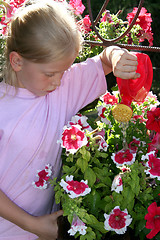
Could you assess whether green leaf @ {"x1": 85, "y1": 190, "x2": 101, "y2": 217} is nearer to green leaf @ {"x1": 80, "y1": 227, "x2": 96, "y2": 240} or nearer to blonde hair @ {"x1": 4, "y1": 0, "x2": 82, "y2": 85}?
green leaf @ {"x1": 80, "y1": 227, "x2": 96, "y2": 240}

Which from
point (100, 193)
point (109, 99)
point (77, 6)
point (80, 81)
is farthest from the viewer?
point (77, 6)

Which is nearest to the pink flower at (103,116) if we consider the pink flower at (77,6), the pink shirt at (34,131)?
the pink shirt at (34,131)

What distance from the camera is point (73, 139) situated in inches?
42.8

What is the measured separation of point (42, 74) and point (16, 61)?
0.38 ft

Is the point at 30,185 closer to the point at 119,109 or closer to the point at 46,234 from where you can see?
the point at 46,234

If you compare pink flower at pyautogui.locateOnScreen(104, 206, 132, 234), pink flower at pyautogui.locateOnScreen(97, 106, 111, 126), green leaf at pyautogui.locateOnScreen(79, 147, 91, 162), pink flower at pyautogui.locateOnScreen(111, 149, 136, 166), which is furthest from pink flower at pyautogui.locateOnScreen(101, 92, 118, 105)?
pink flower at pyautogui.locateOnScreen(104, 206, 132, 234)

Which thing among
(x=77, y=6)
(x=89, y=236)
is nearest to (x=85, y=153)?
(x=89, y=236)

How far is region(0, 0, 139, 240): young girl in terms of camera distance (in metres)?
1.15

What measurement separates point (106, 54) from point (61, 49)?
26 centimetres

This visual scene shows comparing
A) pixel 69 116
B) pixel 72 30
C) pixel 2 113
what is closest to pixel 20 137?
pixel 2 113

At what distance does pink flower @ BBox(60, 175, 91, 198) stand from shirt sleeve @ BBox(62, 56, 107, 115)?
374 mm

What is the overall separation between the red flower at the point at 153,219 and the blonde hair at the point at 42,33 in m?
0.59

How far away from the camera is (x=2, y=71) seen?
4.33 feet

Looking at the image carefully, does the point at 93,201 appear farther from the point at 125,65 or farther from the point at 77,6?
the point at 77,6
